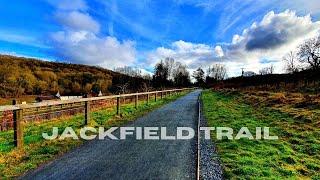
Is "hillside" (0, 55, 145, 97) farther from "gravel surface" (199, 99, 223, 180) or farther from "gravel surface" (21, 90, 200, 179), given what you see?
"gravel surface" (199, 99, 223, 180)

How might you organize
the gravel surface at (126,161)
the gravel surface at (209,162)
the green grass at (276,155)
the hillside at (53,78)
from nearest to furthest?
the gravel surface at (126,161), the gravel surface at (209,162), the green grass at (276,155), the hillside at (53,78)

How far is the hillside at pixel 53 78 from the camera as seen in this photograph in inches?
3917

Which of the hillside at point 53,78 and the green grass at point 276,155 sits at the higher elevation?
the hillside at point 53,78

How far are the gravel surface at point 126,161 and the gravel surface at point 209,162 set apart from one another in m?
0.21

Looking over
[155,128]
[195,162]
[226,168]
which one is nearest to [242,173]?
[226,168]

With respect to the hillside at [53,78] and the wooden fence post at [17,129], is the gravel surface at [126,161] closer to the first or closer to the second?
the wooden fence post at [17,129]

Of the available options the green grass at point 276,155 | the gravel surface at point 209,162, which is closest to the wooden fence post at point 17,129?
the gravel surface at point 209,162

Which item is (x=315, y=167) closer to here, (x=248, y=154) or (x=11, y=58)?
(x=248, y=154)

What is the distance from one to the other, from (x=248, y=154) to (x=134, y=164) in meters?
3.15

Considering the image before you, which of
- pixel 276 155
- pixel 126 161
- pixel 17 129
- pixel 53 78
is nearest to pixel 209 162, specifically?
pixel 126 161

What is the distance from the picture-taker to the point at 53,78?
126688 mm

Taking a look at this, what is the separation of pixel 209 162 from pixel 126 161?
6.18 feet

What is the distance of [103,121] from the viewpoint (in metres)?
15.0

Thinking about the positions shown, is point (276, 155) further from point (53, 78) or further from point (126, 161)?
point (53, 78)
